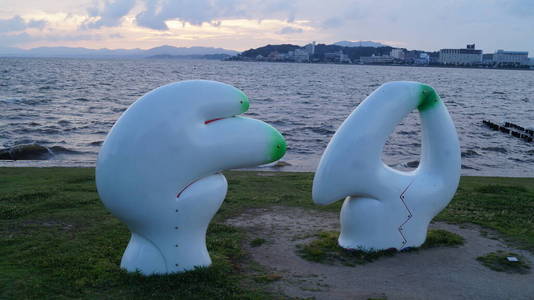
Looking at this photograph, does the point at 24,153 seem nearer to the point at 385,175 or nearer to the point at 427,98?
the point at 385,175

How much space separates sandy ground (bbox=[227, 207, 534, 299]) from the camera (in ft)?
22.7

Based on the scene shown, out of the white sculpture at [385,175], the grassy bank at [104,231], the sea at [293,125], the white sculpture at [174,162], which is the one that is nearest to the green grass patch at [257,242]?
the grassy bank at [104,231]

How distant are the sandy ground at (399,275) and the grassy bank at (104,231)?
508mm

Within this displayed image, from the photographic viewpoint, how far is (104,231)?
930cm

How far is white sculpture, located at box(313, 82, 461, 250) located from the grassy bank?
1830 millimetres

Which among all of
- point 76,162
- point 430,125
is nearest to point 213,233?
point 430,125

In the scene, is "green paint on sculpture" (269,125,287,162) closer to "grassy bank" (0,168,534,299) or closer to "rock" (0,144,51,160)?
"grassy bank" (0,168,534,299)

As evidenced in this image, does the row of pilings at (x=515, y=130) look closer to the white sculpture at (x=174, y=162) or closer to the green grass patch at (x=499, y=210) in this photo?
the green grass patch at (x=499, y=210)

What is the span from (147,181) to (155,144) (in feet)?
1.55

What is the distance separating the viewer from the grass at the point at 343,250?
319 inches

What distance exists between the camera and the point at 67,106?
3828 centimetres

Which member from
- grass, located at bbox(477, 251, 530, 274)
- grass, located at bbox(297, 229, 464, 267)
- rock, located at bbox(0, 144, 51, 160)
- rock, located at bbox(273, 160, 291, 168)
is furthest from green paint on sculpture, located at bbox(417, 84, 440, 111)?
rock, located at bbox(0, 144, 51, 160)

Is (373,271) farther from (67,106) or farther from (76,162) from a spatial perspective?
(67,106)

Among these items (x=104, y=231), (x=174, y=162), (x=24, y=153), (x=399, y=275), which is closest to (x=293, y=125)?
(x=24, y=153)
